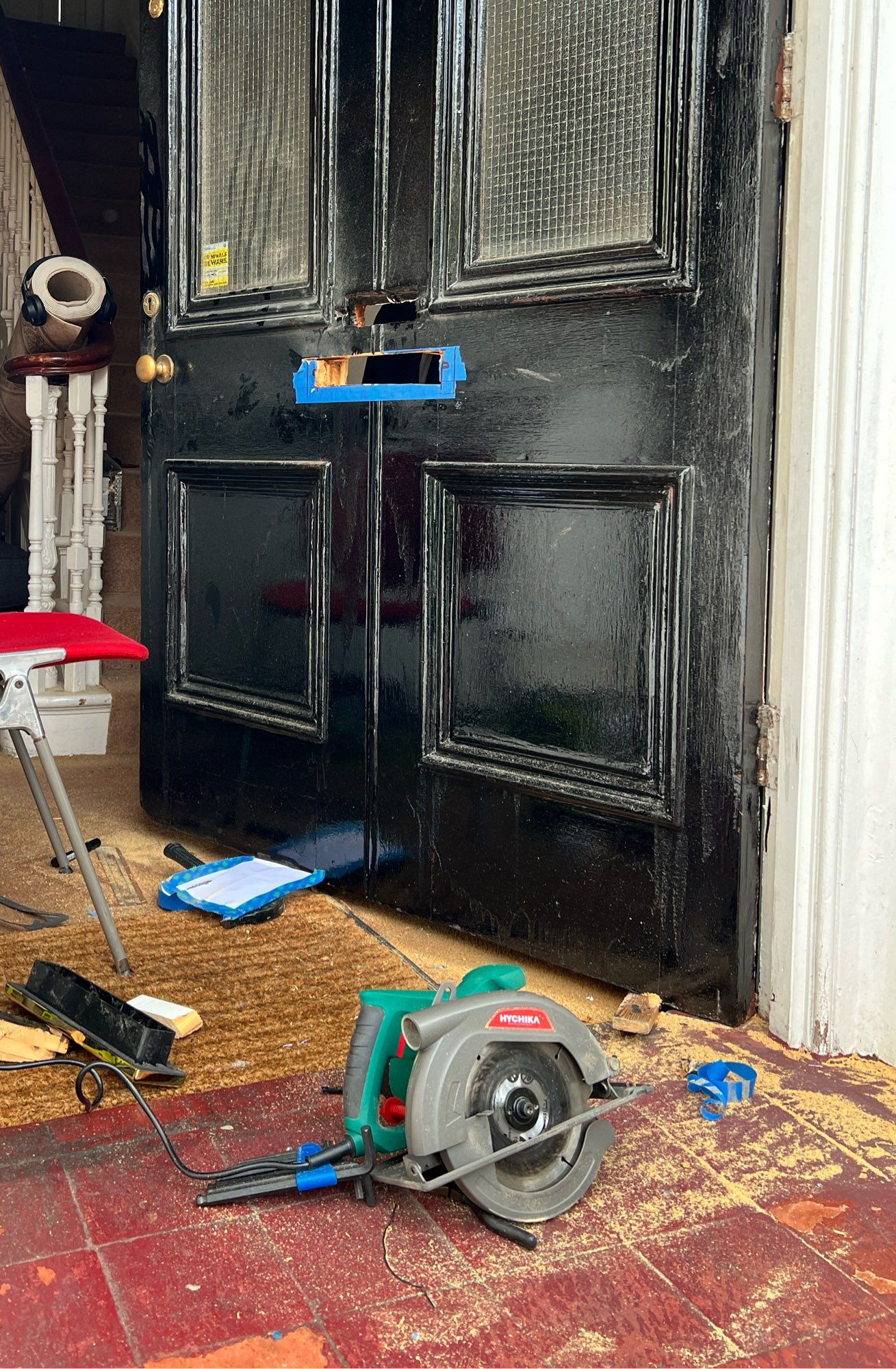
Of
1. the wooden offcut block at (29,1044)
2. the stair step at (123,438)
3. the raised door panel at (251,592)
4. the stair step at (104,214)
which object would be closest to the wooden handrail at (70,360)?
the stair step at (123,438)

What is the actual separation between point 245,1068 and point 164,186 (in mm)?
2140

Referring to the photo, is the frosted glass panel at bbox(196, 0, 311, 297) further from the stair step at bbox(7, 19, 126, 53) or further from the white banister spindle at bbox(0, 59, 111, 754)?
the stair step at bbox(7, 19, 126, 53)

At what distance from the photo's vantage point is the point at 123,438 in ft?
17.8

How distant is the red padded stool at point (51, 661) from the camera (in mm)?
2238

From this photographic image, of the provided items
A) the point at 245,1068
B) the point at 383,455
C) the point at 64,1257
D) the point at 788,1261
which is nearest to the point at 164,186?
the point at 383,455

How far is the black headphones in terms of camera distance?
13.4 ft

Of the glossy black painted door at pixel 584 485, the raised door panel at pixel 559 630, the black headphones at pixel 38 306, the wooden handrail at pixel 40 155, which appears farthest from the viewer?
the wooden handrail at pixel 40 155

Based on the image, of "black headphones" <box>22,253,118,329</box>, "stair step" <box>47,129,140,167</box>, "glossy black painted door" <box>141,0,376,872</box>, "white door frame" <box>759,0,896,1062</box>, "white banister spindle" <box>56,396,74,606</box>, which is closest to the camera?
"white door frame" <box>759,0,896,1062</box>

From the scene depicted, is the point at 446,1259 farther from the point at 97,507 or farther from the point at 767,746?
the point at 97,507

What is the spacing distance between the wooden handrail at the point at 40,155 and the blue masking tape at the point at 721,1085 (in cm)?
400

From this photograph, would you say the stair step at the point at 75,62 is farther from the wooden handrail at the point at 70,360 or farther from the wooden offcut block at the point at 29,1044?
the wooden offcut block at the point at 29,1044

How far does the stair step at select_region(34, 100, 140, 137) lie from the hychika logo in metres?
5.89

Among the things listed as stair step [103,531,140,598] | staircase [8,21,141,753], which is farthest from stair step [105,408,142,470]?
stair step [103,531,140,598]

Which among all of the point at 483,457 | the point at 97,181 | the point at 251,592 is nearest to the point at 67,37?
the point at 97,181
